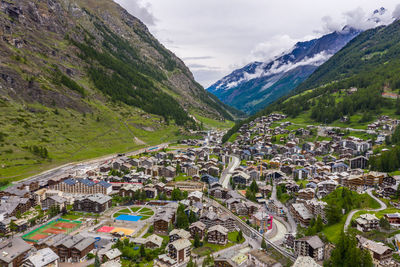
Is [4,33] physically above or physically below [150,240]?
above

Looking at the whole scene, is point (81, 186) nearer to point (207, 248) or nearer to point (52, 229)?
point (52, 229)

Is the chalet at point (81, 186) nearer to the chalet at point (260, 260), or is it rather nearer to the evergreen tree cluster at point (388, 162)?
the chalet at point (260, 260)

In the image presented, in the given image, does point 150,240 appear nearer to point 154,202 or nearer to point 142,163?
point 154,202

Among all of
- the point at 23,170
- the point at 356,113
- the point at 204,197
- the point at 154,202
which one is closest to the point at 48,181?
the point at 23,170

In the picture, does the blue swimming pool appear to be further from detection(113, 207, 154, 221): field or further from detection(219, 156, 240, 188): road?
detection(219, 156, 240, 188): road

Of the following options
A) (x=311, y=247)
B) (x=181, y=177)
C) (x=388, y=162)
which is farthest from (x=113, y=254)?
(x=388, y=162)

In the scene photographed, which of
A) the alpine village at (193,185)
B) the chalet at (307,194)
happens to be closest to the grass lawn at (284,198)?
the alpine village at (193,185)
